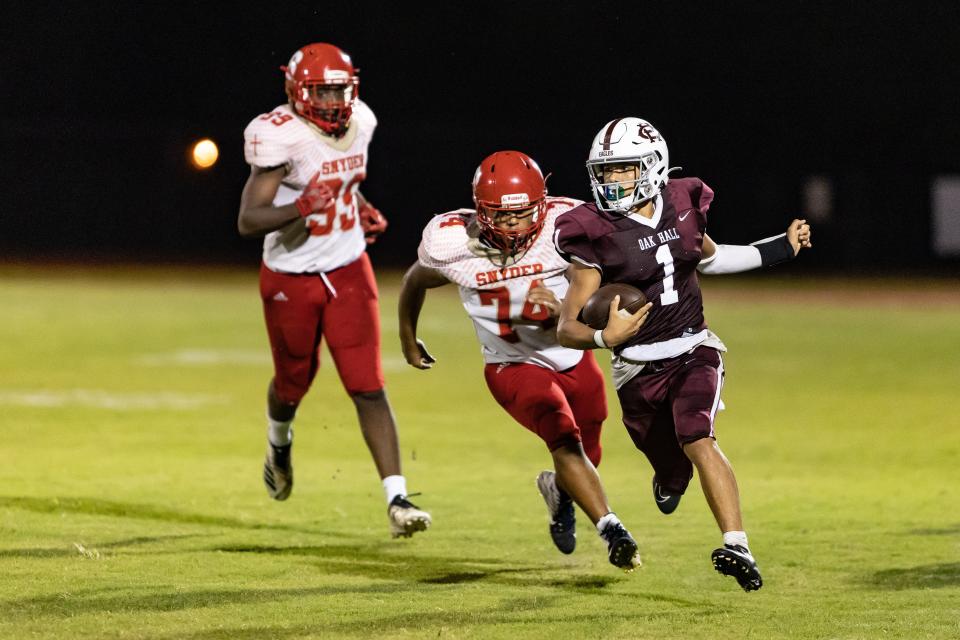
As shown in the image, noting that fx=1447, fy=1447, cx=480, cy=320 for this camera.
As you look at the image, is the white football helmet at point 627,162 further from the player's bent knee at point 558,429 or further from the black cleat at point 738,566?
the black cleat at point 738,566

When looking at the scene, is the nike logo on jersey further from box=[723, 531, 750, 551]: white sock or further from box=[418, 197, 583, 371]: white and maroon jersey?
box=[723, 531, 750, 551]: white sock

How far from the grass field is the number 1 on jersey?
1054mm

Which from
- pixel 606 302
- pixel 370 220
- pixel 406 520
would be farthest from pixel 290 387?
pixel 606 302

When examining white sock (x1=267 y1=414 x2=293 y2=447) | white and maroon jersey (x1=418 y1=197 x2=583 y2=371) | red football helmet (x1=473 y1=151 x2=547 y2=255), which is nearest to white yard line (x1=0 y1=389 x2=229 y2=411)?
white sock (x1=267 y1=414 x2=293 y2=447)

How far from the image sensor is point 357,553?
19.5 feet

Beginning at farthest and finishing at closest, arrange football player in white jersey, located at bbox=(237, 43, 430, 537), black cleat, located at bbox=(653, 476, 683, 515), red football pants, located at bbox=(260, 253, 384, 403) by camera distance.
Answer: red football pants, located at bbox=(260, 253, 384, 403) < football player in white jersey, located at bbox=(237, 43, 430, 537) < black cleat, located at bbox=(653, 476, 683, 515)

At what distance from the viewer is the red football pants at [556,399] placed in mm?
5402

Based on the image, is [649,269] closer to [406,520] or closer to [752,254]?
[752,254]

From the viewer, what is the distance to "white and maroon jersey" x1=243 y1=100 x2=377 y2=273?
6246mm

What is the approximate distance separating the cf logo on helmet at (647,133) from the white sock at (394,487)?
187 cm

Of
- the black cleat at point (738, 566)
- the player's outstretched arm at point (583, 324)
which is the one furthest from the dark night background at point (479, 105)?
the black cleat at point (738, 566)

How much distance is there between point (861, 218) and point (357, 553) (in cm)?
2098

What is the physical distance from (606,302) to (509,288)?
78 centimetres

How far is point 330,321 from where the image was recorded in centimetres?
643
